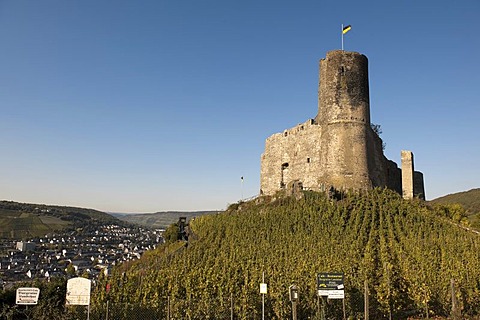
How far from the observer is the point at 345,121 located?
30.2 m

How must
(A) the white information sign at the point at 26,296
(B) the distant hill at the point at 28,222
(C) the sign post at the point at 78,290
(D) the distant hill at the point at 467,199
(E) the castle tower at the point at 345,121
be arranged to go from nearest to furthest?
(A) the white information sign at the point at 26,296 < (C) the sign post at the point at 78,290 < (E) the castle tower at the point at 345,121 < (B) the distant hill at the point at 28,222 < (D) the distant hill at the point at 467,199

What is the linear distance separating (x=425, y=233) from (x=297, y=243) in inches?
276

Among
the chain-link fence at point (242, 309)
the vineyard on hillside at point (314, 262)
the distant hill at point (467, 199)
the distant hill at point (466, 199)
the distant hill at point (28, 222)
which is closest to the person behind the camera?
the chain-link fence at point (242, 309)

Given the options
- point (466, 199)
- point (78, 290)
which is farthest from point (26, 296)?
point (466, 199)

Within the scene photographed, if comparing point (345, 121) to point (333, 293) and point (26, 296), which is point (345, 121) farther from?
point (26, 296)

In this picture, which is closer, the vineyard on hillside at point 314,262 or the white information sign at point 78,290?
the white information sign at point 78,290

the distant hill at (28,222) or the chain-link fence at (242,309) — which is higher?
the distant hill at (28,222)

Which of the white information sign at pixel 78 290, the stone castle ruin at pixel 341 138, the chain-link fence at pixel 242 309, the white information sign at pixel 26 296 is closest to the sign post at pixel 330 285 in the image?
the chain-link fence at pixel 242 309

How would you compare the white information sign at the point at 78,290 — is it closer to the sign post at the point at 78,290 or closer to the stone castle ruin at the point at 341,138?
the sign post at the point at 78,290

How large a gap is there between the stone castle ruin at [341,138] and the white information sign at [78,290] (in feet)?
69.5

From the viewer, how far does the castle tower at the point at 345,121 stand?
97.1 ft

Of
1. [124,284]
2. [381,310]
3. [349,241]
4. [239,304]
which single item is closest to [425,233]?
[349,241]

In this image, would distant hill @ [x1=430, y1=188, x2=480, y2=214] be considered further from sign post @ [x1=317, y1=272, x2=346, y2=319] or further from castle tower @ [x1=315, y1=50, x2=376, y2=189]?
sign post @ [x1=317, y1=272, x2=346, y2=319]

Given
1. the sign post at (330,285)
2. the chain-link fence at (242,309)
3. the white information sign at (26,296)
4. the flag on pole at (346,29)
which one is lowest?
the chain-link fence at (242,309)
